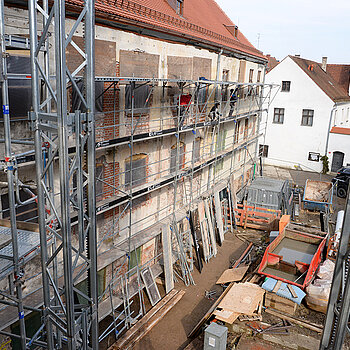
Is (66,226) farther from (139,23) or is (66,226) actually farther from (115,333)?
(139,23)

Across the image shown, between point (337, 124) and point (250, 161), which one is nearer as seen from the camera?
point (250, 161)

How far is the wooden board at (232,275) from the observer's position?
11.9 metres

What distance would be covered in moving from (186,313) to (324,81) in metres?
26.2

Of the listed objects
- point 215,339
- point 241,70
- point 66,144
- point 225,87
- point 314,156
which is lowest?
point 215,339

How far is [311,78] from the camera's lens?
91.3ft

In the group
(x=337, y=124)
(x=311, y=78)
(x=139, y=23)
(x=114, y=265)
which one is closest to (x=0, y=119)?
(x=139, y=23)

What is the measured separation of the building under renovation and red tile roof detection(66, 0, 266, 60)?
2.5 inches

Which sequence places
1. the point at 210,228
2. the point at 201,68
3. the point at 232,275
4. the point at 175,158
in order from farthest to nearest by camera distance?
the point at 210,228 → the point at 201,68 → the point at 175,158 → the point at 232,275

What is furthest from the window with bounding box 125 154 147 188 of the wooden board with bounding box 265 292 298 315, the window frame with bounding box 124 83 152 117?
the wooden board with bounding box 265 292 298 315

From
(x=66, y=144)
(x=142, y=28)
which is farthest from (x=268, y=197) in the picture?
(x=66, y=144)

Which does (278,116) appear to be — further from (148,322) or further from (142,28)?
(148,322)

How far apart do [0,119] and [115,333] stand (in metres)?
6.03

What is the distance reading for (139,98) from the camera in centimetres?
1062

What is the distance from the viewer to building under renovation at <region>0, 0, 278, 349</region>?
519 cm
